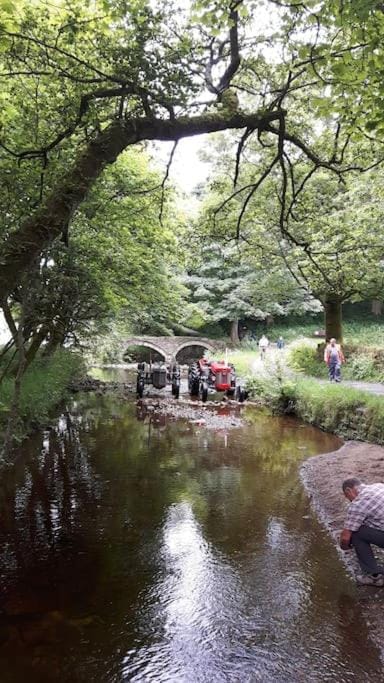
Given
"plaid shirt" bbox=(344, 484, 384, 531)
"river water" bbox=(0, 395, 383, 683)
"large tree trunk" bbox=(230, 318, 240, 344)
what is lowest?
"river water" bbox=(0, 395, 383, 683)

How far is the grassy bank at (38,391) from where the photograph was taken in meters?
11.1

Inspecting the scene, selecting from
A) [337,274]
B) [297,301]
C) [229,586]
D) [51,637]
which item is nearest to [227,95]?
[229,586]

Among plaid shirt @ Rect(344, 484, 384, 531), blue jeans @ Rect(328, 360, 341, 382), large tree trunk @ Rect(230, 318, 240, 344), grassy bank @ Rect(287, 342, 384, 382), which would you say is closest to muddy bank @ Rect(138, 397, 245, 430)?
blue jeans @ Rect(328, 360, 341, 382)

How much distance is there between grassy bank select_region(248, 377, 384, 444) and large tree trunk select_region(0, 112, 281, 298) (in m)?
7.30

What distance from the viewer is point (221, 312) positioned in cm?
3828

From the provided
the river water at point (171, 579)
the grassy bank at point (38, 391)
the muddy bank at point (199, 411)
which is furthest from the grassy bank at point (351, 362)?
the river water at point (171, 579)

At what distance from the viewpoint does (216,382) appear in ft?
65.0

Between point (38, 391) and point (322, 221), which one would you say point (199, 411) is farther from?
point (322, 221)

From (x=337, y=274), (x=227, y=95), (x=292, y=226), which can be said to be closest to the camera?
(x=227, y=95)

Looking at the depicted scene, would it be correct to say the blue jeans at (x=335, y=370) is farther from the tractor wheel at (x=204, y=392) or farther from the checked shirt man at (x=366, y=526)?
the checked shirt man at (x=366, y=526)

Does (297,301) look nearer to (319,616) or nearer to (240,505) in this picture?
(240,505)

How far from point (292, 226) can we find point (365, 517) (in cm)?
1284

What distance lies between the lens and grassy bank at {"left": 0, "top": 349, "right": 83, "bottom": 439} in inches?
436

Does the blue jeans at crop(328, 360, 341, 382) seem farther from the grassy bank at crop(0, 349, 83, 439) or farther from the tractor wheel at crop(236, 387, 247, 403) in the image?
the grassy bank at crop(0, 349, 83, 439)
